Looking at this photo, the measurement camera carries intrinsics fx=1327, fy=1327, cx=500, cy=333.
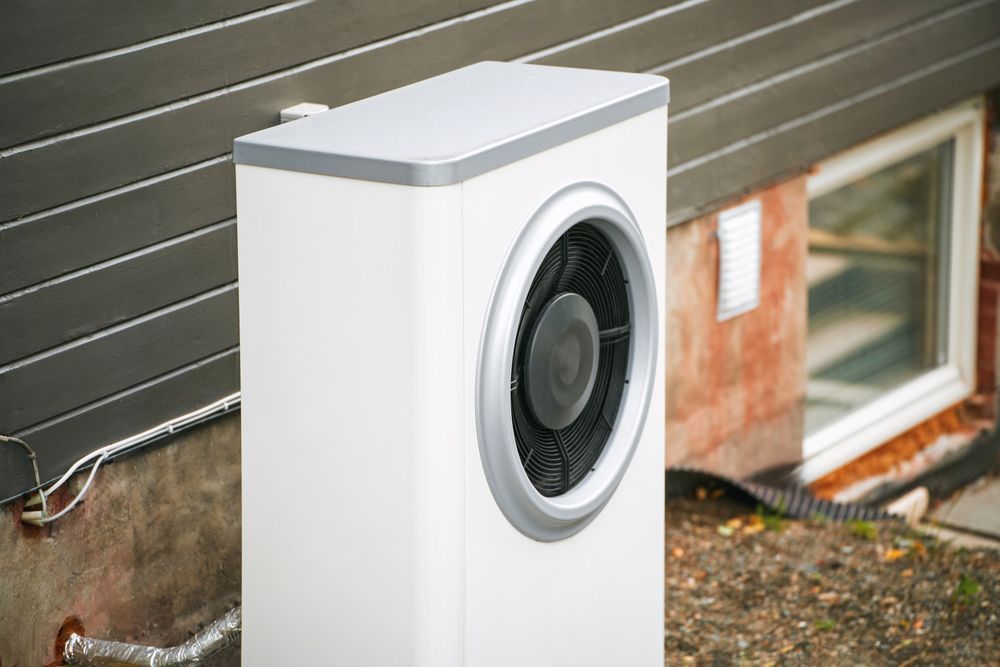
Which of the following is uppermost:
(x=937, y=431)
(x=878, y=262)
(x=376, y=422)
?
(x=376, y=422)

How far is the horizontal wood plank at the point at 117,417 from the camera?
2.92 metres

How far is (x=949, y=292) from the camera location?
621cm

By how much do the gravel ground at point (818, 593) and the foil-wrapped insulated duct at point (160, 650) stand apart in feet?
4.58

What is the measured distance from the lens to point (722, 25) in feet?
15.0

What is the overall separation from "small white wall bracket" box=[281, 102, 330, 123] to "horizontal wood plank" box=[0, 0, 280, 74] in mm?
285

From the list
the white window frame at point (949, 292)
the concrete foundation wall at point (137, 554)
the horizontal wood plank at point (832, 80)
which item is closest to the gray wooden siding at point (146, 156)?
the concrete foundation wall at point (137, 554)

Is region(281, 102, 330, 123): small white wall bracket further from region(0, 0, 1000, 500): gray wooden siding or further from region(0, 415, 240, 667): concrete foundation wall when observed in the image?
region(0, 415, 240, 667): concrete foundation wall

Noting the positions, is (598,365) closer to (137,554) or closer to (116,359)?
(116,359)

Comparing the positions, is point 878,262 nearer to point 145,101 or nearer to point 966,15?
point 966,15

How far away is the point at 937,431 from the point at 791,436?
1.22 m

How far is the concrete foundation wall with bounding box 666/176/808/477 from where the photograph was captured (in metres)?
4.77

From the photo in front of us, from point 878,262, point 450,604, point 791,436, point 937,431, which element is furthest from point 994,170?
point 450,604

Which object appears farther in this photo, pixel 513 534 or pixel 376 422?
pixel 513 534

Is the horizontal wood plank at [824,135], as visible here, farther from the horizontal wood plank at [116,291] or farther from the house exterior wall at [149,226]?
the horizontal wood plank at [116,291]
